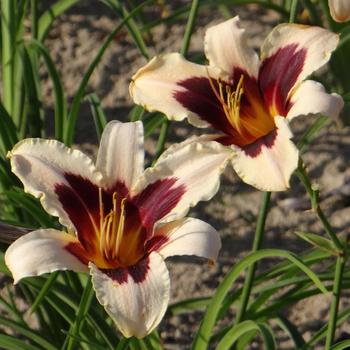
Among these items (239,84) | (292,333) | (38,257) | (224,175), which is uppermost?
(239,84)

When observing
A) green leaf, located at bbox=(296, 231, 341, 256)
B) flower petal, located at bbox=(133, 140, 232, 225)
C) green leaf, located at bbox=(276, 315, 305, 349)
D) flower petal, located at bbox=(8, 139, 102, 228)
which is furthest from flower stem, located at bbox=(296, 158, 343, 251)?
green leaf, located at bbox=(276, 315, 305, 349)

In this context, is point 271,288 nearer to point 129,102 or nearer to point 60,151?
point 60,151

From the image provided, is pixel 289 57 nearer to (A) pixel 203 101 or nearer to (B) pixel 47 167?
(A) pixel 203 101

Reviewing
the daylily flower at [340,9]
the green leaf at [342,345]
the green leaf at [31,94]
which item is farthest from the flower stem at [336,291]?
the green leaf at [31,94]

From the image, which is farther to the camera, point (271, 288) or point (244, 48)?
point (271, 288)

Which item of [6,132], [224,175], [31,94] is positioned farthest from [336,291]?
[224,175]

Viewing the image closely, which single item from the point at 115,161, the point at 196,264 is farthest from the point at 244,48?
the point at 196,264
